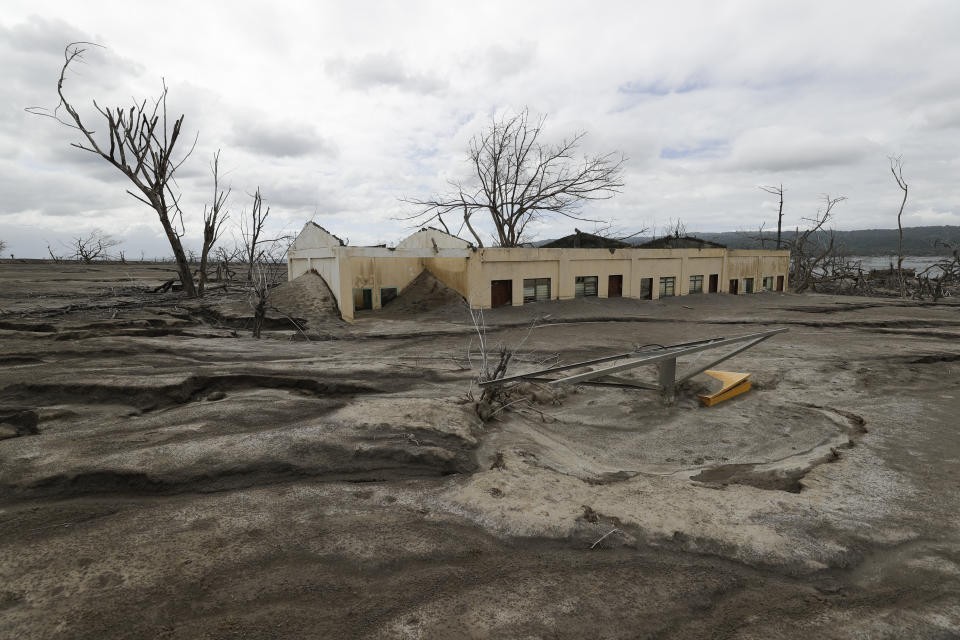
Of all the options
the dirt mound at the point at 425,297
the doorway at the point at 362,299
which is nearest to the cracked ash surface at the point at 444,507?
the dirt mound at the point at 425,297

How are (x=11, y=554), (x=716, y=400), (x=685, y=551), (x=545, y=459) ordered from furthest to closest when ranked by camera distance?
1. (x=716, y=400)
2. (x=545, y=459)
3. (x=685, y=551)
4. (x=11, y=554)

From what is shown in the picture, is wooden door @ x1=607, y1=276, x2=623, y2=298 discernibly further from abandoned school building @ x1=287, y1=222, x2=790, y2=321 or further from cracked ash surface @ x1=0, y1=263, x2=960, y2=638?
cracked ash surface @ x1=0, y1=263, x2=960, y2=638

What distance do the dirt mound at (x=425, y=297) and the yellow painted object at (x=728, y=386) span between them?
12.3 m

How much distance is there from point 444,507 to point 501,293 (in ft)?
58.5

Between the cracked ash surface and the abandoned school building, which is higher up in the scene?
the abandoned school building

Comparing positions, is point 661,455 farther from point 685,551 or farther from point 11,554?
point 11,554

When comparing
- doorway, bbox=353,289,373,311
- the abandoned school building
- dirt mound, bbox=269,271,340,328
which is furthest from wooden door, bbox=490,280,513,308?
dirt mound, bbox=269,271,340,328

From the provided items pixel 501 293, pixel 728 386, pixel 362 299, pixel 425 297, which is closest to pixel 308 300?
pixel 362 299

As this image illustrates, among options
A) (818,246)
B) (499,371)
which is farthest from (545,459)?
(818,246)

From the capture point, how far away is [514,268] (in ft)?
72.7

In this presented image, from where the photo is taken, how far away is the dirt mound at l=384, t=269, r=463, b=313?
2086 centimetres

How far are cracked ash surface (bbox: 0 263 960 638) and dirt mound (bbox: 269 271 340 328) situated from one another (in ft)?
28.6

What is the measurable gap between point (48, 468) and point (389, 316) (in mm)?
15460

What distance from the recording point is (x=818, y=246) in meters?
37.7
